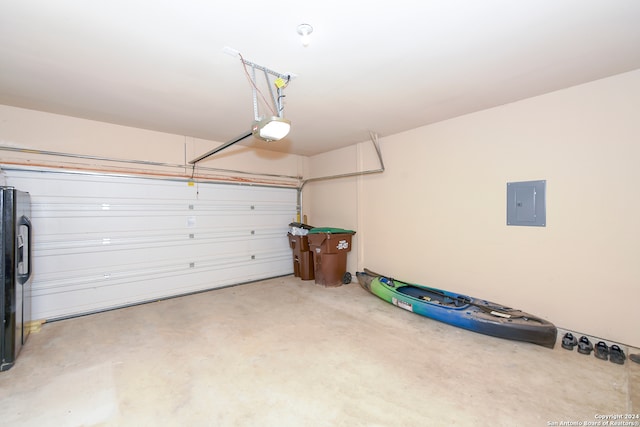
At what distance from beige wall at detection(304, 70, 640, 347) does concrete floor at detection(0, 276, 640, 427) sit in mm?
673

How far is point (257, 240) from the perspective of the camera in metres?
5.28

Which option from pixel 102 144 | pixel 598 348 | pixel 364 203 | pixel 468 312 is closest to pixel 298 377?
pixel 468 312

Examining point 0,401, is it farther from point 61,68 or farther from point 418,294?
point 418,294

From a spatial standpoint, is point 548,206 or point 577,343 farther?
point 548,206

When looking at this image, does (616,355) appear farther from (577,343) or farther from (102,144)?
(102,144)

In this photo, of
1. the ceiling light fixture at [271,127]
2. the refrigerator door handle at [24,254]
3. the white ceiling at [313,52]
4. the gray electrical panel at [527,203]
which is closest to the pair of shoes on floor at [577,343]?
the gray electrical panel at [527,203]

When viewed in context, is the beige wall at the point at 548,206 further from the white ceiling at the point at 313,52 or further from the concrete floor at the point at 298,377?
the concrete floor at the point at 298,377

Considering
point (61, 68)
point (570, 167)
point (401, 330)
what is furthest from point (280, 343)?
point (570, 167)

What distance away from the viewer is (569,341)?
2.60m

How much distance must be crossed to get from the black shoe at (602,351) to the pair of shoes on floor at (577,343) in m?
0.06

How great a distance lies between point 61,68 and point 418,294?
4661 mm

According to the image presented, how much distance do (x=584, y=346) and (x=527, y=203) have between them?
1459 mm

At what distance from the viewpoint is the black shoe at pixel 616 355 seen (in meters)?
2.29

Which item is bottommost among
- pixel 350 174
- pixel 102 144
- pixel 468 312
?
pixel 468 312
